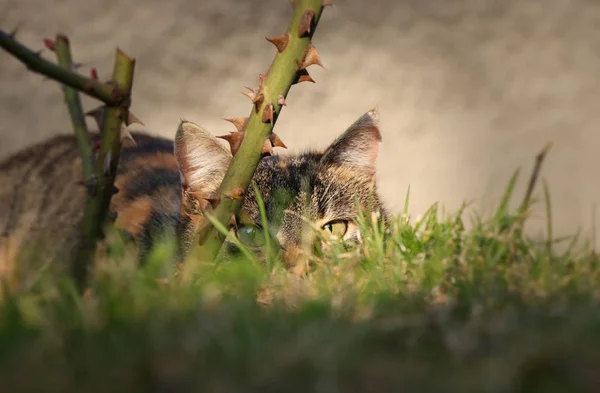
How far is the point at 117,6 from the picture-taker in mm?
2877

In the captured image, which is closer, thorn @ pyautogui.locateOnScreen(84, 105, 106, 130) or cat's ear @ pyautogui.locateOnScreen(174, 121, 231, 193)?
thorn @ pyautogui.locateOnScreen(84, 105, 106, 130)

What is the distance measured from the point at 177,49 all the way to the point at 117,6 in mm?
303

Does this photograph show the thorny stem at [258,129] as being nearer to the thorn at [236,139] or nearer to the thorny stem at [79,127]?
the thorn at [236,139]

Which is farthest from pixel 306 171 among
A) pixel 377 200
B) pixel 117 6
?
pixel 117 6

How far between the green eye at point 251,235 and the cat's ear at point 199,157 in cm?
14

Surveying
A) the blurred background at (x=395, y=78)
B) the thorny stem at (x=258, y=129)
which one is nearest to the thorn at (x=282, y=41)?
the thorny stem at (x=258, y=129)

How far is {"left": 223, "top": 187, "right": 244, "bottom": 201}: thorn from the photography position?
1370mm

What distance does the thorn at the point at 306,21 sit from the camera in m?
1.33

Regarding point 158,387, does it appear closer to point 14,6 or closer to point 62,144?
point 62,144

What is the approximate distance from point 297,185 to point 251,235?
0.68 feet

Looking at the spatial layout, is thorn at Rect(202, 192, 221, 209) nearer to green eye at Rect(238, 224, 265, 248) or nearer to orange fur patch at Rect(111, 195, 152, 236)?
green eye at Rect(238, 224, 265, 248)

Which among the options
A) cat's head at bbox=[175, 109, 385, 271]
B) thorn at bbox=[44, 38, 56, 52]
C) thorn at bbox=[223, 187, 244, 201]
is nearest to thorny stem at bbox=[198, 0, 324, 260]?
thorn at bbox=[223, 187, 244, 201]

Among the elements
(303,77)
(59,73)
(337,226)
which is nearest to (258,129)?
(303,77)

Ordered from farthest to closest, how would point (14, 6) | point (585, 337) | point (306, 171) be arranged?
point (14, 6) → point (306, 171) → point (585, 337)
